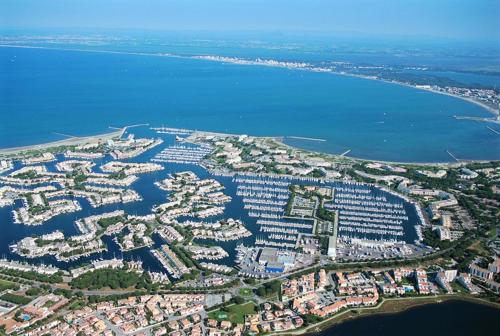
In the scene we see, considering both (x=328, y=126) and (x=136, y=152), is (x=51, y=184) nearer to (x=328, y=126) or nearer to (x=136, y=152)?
(x=136, y=152)

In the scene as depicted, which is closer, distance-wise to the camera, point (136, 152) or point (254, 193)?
point (254, 193)

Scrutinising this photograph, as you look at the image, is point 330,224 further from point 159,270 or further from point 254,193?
point 159,270

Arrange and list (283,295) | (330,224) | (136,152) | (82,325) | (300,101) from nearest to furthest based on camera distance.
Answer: (82,325) → (283,295) → (330,224) → (136,152) → (300,101)

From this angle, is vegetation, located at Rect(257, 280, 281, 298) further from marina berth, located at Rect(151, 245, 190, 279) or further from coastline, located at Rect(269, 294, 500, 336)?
marina berth, located at Rect(151, 245, 190, 279)

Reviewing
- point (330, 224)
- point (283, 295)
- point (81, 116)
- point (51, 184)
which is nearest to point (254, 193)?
point (330, 224)

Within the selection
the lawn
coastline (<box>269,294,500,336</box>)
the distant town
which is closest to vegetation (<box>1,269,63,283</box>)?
the distant town

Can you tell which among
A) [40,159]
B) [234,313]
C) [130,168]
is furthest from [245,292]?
[40,159]

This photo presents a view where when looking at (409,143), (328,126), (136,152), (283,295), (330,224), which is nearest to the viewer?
(283,295)

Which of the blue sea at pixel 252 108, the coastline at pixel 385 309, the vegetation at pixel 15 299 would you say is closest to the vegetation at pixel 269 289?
the coastline at pixel 385 309
